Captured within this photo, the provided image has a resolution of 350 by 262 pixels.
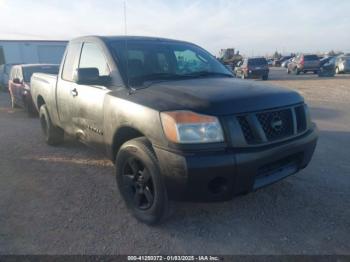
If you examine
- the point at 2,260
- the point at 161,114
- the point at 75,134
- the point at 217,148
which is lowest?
the point at 2,260

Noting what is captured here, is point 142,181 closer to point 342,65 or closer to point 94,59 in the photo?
point 94,59

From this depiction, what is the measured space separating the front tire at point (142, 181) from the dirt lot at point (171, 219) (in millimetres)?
156

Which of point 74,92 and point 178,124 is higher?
point 74,92

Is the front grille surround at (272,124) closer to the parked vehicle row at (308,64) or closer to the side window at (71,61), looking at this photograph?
the side window at (71,61)

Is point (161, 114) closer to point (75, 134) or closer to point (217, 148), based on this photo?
point (217, 148)

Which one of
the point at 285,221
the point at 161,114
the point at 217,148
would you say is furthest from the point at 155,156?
the point at 285,221

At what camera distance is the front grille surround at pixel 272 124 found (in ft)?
8.78

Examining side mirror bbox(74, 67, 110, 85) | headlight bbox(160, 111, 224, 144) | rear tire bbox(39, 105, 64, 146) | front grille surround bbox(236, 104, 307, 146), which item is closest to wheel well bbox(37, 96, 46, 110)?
rear tire bbox(39, 105, 64, 146)

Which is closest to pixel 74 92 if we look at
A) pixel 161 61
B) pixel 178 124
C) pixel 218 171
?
pixel 161 61

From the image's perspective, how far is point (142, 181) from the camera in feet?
10.1

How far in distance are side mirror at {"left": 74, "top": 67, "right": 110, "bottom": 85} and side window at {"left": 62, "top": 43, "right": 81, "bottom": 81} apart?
1127mm

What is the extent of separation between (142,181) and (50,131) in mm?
3362

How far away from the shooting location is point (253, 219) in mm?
3201

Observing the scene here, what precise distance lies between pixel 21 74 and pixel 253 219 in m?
9.12
